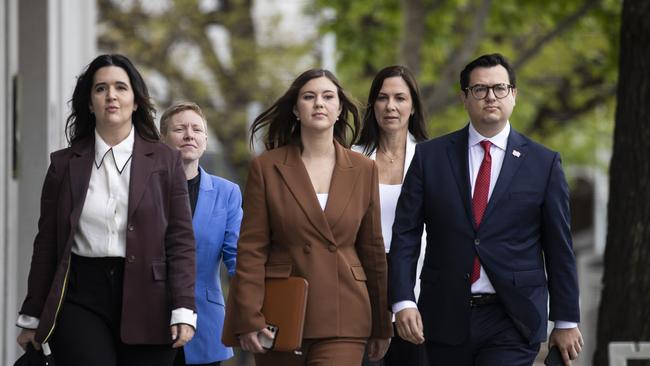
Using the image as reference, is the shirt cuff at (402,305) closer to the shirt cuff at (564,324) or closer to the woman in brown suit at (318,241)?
the woman in brown suit at (318,241)

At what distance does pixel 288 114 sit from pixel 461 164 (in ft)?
2.77

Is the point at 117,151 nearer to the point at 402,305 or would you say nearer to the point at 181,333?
the point at 181,333

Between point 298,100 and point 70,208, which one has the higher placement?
point 298,100

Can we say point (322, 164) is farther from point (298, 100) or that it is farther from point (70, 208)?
point (70, 208)

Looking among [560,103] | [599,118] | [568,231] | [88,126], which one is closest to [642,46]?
[568,231]

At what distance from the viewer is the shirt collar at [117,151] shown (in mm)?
6758

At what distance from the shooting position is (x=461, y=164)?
23.2ft

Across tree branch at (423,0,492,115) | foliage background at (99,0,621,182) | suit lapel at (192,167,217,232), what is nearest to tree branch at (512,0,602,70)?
tree branch at (423,0,492,115)

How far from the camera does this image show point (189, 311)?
21.7 feet

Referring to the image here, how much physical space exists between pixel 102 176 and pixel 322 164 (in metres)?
1.03

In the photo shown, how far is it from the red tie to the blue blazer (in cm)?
144

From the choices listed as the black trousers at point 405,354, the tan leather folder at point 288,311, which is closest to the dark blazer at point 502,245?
the tan leather folder at point 288,311

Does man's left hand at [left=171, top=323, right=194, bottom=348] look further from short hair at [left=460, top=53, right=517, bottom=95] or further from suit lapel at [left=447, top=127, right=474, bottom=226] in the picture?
short hair at [left=460, top=53, right=517, bottom=95]

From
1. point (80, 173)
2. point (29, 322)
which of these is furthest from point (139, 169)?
point (29, 322)
